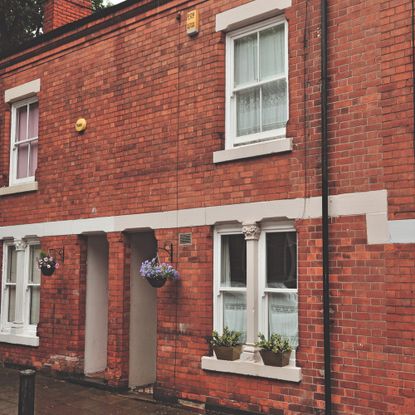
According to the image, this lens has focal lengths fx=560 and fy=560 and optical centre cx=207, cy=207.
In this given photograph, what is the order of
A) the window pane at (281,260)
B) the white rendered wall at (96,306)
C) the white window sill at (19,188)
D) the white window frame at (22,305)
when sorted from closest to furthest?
1. the window pane at (281,260)
2. the white rendered wall at (96,306)
3. the white window frame at (22,305)
4. the white window sill at (19,188)

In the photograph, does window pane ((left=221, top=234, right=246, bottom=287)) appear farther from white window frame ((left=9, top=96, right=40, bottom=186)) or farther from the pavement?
white window frame ((left=9, top=96, right=40, bottom=186))

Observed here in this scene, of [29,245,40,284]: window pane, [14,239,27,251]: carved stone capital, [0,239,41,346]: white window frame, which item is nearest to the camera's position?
[0,239,41,346]: white window frame

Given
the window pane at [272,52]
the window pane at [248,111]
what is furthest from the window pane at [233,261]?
the window pane at [272,52]

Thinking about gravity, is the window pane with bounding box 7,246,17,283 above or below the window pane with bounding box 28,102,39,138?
below

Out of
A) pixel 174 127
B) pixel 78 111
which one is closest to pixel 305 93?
pixel 174 127

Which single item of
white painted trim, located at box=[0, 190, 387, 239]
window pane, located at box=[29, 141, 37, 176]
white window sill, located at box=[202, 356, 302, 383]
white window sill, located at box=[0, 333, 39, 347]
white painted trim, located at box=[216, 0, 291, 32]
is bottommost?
white window sill, located at box=[0, 333, 39, 347]

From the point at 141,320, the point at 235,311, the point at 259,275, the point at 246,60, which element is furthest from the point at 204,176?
the point at 141,320

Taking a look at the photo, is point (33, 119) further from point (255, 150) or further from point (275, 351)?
point (275, 351)

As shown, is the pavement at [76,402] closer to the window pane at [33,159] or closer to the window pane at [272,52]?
the window pane at [33,159]

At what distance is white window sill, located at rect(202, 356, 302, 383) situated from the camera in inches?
258

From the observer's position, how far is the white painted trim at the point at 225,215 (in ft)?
20.8

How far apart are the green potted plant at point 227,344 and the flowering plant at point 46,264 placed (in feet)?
12.0

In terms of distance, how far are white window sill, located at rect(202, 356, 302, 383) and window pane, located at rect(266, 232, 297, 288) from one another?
1008 millimetres

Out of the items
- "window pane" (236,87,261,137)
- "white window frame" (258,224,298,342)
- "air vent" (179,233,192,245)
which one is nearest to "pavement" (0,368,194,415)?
"white window frame" (258,224,298,342)
